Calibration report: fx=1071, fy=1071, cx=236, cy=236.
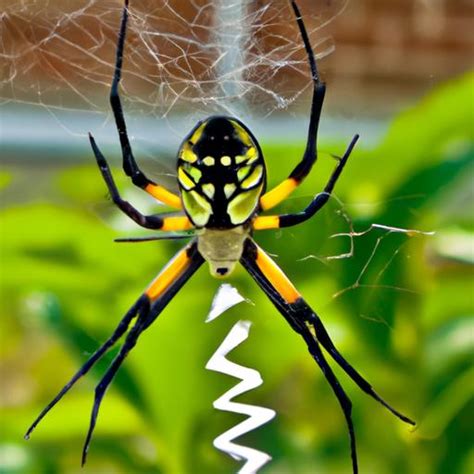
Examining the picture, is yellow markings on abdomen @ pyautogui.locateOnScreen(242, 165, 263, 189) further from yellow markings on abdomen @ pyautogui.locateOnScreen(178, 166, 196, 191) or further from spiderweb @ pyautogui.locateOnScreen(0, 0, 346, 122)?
spiderweb @ pyautogui.locateOnScreen(0, 0, 346, 122)

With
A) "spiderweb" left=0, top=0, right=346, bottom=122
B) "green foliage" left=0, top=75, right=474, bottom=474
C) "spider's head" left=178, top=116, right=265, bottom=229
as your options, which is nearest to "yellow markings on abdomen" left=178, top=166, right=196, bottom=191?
"spider's head" left=178, top=116, right=265, bottom=229

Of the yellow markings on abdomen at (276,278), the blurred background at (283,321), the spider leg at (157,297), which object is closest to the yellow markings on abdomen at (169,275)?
the spider leg at (157,297)

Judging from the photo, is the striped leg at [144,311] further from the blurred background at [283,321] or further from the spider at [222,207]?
the blurred background at [283,321]

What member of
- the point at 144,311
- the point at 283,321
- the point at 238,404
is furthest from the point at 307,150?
the point at 283,321

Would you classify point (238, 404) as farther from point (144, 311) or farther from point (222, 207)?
point (222, 207)

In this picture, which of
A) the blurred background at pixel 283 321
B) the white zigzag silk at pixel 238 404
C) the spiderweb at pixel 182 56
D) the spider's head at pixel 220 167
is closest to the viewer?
the spider's head at pixel 220 167

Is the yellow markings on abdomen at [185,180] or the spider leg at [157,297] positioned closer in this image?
the yellow markings on abdomen at [185,180]
